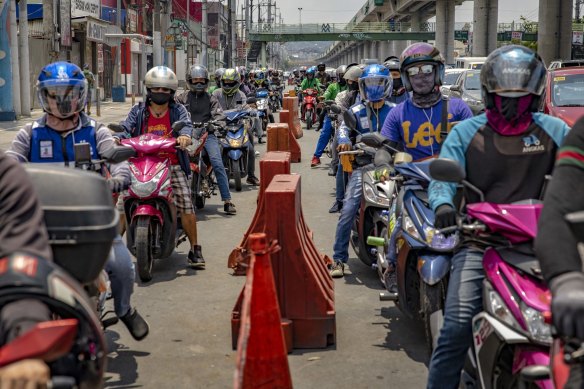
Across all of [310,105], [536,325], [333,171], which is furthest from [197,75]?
[310,105]

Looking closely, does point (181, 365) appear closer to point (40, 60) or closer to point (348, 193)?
point (348, 193)

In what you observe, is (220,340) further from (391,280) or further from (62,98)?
(62,98)

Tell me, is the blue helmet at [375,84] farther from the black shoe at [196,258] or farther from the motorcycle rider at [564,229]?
the motorcycle rider at [564,229]

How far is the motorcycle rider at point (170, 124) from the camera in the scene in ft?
27.7

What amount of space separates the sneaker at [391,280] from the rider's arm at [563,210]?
136 inches

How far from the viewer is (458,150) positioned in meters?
4.29

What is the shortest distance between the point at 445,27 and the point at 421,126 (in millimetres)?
65021

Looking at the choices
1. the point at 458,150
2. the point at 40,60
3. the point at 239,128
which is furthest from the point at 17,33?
the point at 458,150

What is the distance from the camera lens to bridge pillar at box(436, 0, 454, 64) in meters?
68.9

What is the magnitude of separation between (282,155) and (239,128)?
5.41m

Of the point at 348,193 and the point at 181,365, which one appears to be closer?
the point at 181,365

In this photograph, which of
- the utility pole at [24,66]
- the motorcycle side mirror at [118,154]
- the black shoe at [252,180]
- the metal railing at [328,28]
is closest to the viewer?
the motorcycle side mirror at [118,154]

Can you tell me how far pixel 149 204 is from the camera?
793 cm

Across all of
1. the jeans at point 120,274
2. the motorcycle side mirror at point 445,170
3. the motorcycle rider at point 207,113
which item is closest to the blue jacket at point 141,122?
the motorcycle rider at point 207,113
